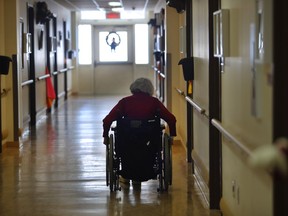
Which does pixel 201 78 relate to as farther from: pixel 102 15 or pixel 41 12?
pixel 102 15

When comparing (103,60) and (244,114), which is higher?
(103,60)

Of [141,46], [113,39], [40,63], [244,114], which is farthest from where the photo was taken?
[141,46]

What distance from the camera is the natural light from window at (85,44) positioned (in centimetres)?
1908

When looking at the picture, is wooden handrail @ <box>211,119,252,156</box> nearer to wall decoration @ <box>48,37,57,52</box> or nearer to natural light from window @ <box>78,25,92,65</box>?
wall decoration @ <box>48,37,57,52</box>

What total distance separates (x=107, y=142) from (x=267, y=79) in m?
2.90

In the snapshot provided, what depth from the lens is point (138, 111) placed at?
5605 millimetres

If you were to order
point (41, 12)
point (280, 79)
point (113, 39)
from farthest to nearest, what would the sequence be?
point (113, 39), point (41, 12), point (280, 79)

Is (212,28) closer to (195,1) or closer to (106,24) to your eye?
(195,1)

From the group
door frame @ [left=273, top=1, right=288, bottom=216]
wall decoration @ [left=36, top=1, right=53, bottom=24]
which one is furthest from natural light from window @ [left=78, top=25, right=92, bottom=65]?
door frame @ [left=273, top=1, right=288, bottom=216]

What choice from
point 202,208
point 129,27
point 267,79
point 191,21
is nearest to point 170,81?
point 191,21

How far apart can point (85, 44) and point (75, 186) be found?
13.5 meters

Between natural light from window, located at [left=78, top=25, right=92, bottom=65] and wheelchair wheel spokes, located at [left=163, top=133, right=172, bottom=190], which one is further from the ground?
natural light from window, located at [left=78, top=25, right=92, bottom=65]

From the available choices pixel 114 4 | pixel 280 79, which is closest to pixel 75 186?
pixel 280 79

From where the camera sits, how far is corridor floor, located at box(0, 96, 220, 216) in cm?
510
